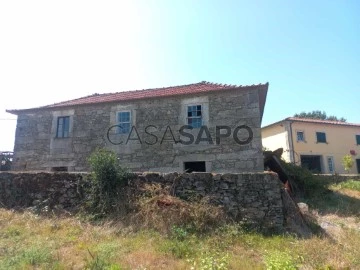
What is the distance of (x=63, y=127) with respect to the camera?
14.0 meters

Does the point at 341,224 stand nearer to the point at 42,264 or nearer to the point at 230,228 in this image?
the point at 230,228

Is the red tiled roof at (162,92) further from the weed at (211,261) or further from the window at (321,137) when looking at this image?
the window at (321,137)

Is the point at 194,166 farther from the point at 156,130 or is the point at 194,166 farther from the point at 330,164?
the point at 330,164

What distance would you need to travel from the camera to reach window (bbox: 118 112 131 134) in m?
13.2

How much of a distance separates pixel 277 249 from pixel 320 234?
192 centimetres

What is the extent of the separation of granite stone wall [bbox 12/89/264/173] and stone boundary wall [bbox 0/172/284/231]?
358cm

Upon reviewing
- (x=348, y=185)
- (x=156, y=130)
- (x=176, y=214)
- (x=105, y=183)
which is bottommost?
(x=176, y=214)

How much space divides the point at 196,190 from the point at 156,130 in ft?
17.2

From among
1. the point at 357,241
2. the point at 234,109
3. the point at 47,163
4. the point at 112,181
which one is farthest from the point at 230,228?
the point at 47,163

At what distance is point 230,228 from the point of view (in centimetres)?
723

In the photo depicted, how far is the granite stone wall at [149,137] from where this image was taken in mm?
11852

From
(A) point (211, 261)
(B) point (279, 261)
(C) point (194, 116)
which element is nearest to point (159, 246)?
(A) point (211, 261)

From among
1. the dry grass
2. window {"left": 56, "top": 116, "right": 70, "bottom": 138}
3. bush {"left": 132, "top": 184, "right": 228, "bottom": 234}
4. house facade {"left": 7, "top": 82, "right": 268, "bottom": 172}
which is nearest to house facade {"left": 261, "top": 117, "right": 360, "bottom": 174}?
house facade {"left": 7, "top": 82, "right": 268, "bottom": 172}

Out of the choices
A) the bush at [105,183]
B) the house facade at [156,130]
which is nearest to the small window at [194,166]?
the house facade at [156,130]
